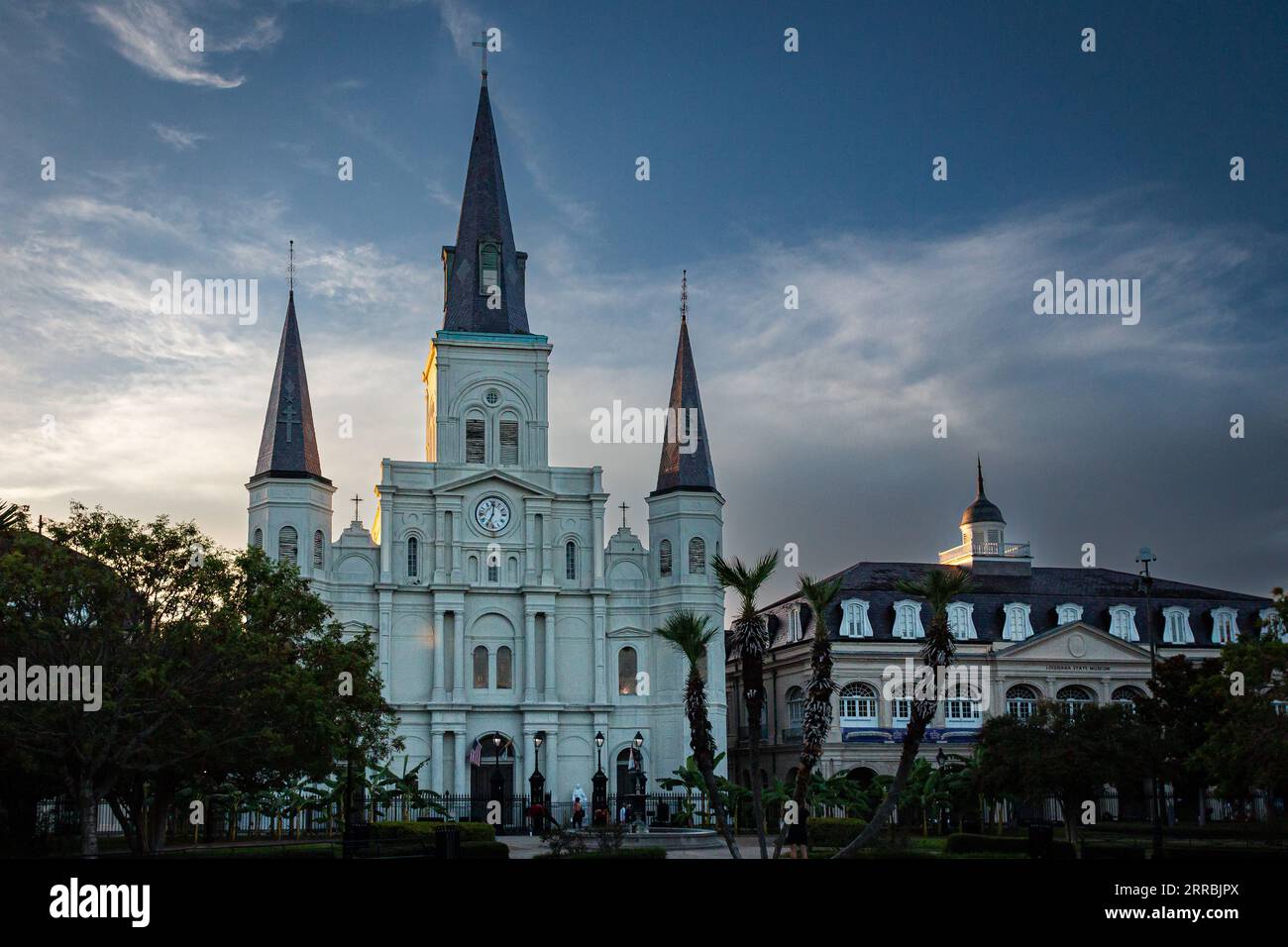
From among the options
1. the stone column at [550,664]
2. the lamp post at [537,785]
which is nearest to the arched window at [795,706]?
the stone column at [550,664]

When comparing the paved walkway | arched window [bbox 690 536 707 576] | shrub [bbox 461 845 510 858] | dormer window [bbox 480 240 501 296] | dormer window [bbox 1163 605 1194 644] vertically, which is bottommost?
the paved walkway

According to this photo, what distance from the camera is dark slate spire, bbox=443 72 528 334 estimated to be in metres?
74.4

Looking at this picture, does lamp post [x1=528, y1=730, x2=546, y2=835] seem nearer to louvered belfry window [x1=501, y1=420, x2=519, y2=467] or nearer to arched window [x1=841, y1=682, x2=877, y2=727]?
louvered belfry window [x1=501, y1=420, x2=519, y2=467]

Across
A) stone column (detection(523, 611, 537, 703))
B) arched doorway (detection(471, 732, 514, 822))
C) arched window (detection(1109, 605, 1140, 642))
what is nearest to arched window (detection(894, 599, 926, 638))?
arched window (detection(1109, 605, 1140, 642))

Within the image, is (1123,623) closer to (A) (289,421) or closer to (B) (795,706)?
(B) (795,706)

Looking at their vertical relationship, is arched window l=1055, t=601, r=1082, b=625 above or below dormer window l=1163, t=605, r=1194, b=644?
above

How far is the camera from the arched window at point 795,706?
73438 mm

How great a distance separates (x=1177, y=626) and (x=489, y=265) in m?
41.1

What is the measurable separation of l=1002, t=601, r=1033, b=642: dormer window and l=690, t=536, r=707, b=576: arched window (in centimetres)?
1594

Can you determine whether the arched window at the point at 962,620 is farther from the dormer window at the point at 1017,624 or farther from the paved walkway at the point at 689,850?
the paved walkway at the point at 689,850

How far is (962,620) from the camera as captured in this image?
73.4 m

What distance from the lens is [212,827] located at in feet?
189
